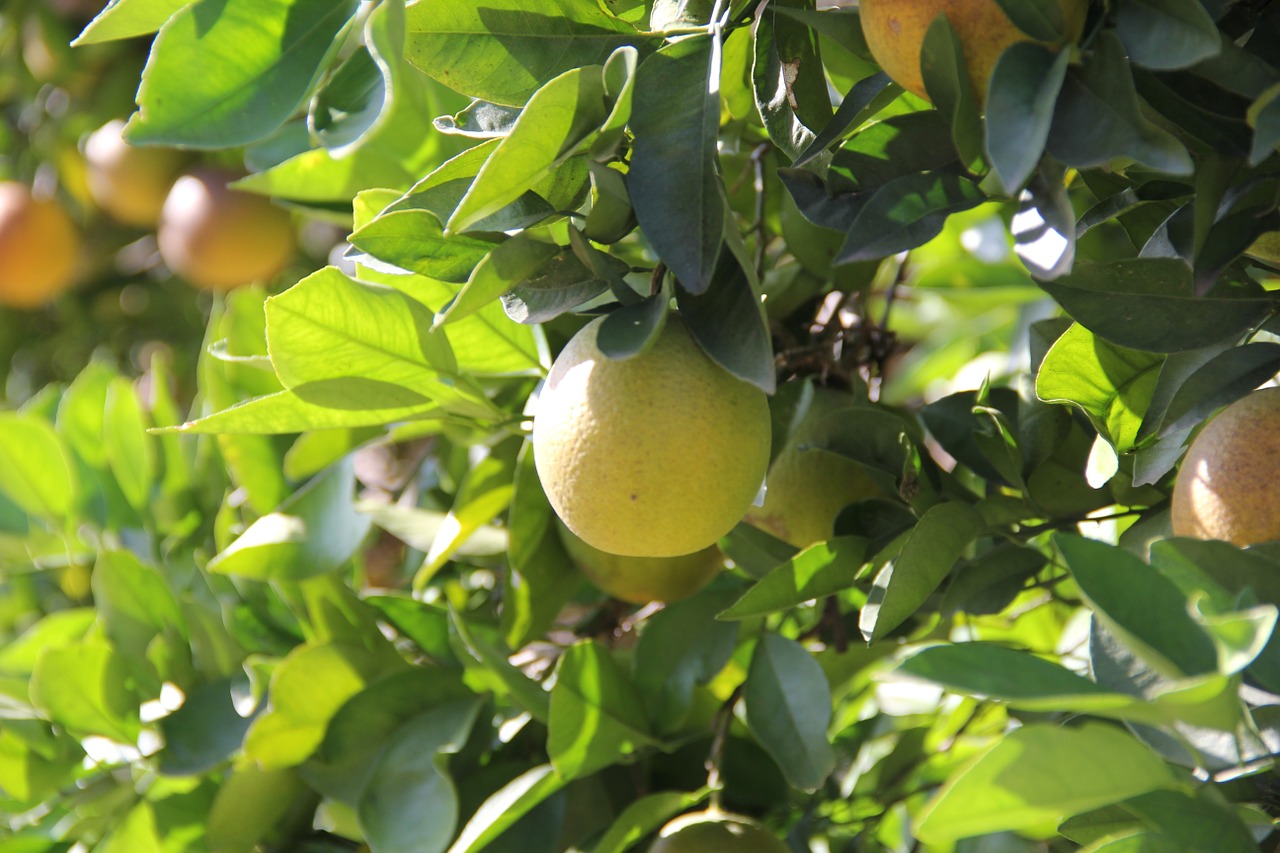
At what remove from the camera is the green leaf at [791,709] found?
0.81 metres

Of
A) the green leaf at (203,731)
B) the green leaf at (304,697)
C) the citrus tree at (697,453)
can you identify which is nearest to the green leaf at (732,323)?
the citrus tree at (697,453)

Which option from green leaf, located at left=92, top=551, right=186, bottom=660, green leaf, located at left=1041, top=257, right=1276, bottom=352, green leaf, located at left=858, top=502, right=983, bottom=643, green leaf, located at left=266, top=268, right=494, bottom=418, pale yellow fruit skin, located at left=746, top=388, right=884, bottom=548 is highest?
green leaf, located at left=1041, top=257, right=1276, bottom=352

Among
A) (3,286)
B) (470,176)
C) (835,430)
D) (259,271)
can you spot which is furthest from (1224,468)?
(3,286)

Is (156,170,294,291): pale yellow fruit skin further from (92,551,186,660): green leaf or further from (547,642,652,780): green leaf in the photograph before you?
(547,642,652,780): green leaf

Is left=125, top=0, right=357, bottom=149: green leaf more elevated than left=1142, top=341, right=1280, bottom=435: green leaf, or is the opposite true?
left=125, top=0, right=357, bottom=149: green leaf

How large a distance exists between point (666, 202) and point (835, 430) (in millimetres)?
274

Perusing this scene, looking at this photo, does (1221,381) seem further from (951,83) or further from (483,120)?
(483,120)

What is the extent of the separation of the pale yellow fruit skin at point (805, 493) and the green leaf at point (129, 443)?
0.81 meters

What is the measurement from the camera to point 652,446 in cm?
65

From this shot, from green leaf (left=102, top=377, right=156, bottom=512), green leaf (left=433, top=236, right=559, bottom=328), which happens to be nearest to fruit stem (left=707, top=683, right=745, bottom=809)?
green leaf (left=433, top=236, right=559, bottom=328)

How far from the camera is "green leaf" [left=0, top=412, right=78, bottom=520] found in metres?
1.36

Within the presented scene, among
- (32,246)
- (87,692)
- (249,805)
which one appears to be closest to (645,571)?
(249,805)

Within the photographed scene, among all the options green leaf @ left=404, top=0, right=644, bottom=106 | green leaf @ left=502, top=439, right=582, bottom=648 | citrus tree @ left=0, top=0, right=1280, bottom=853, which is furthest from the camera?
green leaf @ left=502, top=439, right=582, bottom=648

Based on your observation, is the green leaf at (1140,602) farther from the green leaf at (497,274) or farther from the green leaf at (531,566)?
the green leaf at (531,566)
